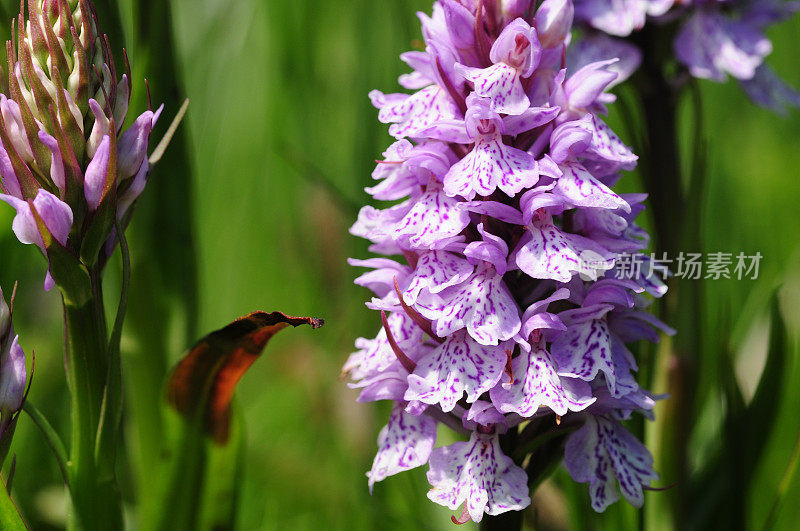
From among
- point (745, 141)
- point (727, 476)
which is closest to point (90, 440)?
point (727, 476)

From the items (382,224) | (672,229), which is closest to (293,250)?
(672,229)

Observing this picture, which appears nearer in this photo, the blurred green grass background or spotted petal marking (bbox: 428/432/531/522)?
spotted petal marking (bbox: 428/432/531/522)

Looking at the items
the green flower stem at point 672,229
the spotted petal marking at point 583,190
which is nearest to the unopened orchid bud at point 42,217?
the spotted petal marking at point 583,190

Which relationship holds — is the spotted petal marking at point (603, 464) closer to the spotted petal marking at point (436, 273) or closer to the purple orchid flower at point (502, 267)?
the purple orchid flower at point (502, 267)

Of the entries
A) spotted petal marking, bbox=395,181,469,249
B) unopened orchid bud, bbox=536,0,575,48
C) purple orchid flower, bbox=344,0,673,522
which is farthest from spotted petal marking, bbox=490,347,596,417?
unopened orchid bud, bbox=536,0,575,48

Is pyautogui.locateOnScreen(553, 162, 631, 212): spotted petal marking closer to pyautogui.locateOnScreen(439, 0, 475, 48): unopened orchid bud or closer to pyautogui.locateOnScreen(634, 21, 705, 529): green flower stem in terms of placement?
pyautogui.locateOnScreen(439, 0, 475, 48): unopened orchid bud

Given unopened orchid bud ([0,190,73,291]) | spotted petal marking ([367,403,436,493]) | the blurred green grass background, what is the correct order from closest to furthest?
unopened orchid bud ([0,190,73,291])
spotted petal marking ([367,403,436,493])
the blurred green grass background
